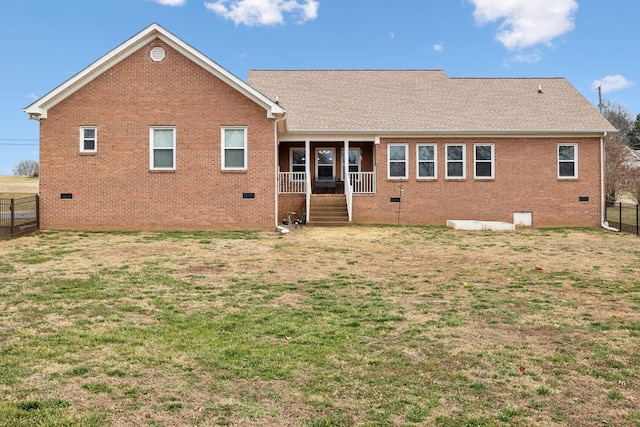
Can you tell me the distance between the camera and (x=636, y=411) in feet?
12.3

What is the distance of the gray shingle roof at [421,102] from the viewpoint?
19953 millimetres

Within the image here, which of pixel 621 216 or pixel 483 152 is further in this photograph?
pixel 483 152

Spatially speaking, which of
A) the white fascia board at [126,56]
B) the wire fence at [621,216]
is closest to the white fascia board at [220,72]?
the white fascia board at [126,56]

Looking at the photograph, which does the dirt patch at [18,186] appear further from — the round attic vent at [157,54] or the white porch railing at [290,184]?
the round attic vent at [157,54]

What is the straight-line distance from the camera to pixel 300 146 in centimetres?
2181

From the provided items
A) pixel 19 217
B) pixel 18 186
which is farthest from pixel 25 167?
pixel 19 217

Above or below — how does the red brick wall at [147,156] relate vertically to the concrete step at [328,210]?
above

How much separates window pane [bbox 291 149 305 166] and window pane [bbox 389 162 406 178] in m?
4.23

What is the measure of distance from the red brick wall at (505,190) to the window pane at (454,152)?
0.84 ft

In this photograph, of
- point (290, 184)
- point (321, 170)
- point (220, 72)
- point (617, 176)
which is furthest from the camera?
point (617, 176)

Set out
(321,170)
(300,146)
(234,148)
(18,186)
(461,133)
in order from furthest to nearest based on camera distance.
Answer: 1. (18,186)
2. (321,170)
3. (300,146)
4. (461,133)
5. (234,148)

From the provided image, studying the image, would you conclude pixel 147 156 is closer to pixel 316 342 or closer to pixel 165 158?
pixel 165 158

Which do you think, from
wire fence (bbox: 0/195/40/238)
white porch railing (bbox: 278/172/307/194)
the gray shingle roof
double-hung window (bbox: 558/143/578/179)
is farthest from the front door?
wire fence (bbox: 0/195/40/238)

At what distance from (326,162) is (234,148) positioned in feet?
20.9
